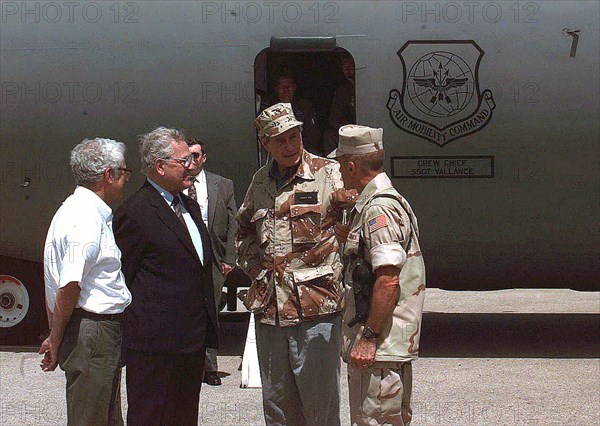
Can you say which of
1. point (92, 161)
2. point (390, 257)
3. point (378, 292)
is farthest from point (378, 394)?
point (92, 161)

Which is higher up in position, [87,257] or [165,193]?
[165,193]

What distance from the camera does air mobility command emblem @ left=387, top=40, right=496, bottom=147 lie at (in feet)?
25.3

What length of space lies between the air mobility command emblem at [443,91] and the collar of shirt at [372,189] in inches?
144

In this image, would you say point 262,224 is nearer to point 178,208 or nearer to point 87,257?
point 178,208

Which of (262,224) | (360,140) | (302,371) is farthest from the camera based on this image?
(262,224)

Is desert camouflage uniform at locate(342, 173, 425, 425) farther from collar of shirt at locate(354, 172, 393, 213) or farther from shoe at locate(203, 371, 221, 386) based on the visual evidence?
shoe at locate(203, 371, 221, 386)

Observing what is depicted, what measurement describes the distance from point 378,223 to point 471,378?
3.49m

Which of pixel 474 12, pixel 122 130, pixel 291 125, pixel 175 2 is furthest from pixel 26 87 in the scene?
pixel 291 125

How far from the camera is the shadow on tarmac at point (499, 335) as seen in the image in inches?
325

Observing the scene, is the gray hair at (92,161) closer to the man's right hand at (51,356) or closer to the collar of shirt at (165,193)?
the collar of shirt at (165,193)

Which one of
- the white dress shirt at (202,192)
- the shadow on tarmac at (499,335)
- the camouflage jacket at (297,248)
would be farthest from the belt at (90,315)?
the shadow on tarmac at (499,335)

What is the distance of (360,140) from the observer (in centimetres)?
412

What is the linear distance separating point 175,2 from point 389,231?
445 cm

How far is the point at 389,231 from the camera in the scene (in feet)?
13.1
